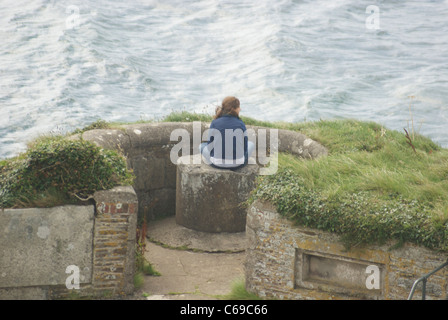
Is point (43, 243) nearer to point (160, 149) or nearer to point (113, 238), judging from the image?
point (113, 238)

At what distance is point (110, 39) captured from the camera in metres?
38.5

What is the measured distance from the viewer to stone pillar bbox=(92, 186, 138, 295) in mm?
6445

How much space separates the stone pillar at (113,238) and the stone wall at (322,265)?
4.70 feet

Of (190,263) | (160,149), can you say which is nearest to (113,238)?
(190,263)

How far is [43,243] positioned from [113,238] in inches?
30.8

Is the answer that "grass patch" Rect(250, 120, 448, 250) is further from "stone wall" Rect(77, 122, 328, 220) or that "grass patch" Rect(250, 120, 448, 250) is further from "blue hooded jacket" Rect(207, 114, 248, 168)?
"stone wall" Rect(77, 122, 328, 220)

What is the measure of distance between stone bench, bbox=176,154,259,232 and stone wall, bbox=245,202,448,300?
207cm

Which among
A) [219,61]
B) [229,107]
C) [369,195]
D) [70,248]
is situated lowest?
[219,61]

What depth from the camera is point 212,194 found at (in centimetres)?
883

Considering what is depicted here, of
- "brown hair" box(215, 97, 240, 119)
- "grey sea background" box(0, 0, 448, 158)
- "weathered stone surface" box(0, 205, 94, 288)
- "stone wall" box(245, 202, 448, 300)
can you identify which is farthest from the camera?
"grey sea background" box(0, 0, 448, 158)

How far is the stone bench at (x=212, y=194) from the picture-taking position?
8.75m

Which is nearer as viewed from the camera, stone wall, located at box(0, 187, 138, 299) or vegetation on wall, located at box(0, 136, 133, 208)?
stone wall, located at box(0, 187, 138, 299)

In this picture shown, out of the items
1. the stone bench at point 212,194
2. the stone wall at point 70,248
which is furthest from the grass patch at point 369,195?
the stone wall at point 70,248

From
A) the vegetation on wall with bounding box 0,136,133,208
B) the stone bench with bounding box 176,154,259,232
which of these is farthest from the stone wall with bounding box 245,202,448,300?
the stone bench with bounding box 176,154,259,232
